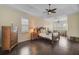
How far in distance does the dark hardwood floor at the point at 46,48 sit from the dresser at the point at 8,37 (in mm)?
117

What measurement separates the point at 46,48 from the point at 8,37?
809 millimetres

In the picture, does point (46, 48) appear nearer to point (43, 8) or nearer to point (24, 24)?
point (24, 24)

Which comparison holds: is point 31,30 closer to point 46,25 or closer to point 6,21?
point 46,25

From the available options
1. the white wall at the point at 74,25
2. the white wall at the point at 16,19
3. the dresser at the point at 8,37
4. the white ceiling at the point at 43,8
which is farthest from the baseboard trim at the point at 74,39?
the dresser at the point at 8,37

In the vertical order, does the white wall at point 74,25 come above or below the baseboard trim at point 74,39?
above

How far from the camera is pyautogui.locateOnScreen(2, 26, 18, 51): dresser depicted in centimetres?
267

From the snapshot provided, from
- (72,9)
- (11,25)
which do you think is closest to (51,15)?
(72,9)

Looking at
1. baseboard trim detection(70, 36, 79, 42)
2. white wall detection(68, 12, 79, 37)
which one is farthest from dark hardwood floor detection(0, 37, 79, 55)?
white wall detection(68, 12, 79, 37)

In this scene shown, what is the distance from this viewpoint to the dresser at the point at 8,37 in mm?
2666

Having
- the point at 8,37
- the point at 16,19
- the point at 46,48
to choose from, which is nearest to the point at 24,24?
the point at 16,19

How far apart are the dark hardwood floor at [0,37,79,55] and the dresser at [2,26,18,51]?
117 mm

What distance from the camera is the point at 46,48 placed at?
2750 millimetres

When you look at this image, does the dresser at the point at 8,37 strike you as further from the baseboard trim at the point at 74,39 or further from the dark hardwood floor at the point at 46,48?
the baseboard trim at the point at 74,39

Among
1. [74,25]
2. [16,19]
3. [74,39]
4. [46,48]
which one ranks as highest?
[16,19]
